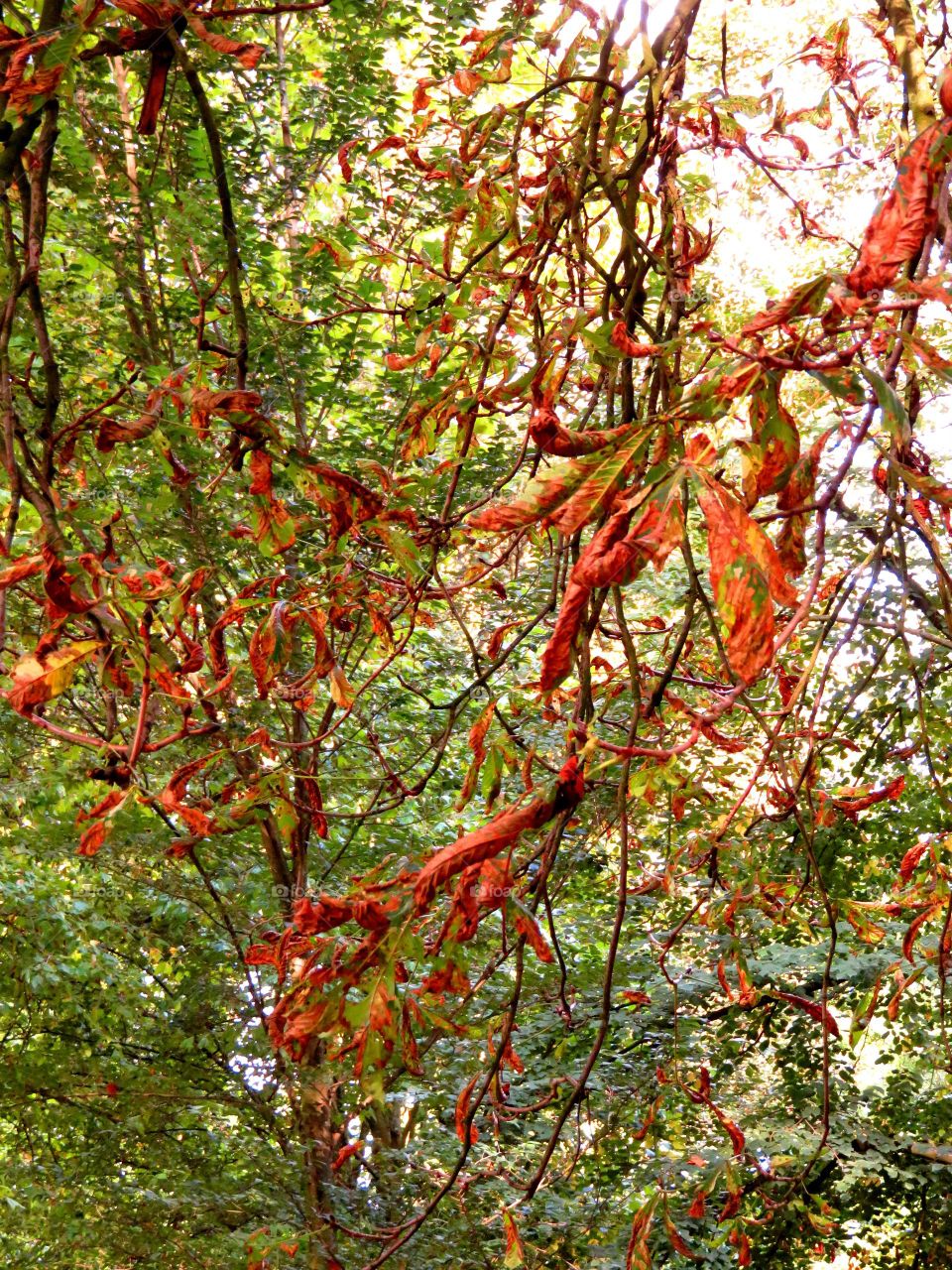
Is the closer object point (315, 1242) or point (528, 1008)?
point (315, 1242)

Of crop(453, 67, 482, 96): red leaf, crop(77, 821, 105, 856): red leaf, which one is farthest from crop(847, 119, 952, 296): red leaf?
crop(453, 67, 482, 96): red leaf

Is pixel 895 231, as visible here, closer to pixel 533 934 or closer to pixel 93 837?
pixel 533 934

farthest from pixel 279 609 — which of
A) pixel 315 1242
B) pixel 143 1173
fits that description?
pixel 143 1173

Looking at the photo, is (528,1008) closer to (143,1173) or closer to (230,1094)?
(230,1094)

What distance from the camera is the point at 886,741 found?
325cm

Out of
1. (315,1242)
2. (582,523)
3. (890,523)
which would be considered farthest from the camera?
(315,1242)

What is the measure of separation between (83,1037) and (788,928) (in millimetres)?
2202

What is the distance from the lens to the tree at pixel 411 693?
1255mm

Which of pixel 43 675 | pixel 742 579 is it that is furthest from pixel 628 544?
pixel 43 675

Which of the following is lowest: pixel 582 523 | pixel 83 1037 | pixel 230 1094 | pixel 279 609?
pixel 582 523

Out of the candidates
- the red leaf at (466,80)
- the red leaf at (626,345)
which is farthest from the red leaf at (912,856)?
the red leaf at (466,80)

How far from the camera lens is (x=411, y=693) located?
3301 millimetres

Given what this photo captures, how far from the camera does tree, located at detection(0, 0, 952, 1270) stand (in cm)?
125

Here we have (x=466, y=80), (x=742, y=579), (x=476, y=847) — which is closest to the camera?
(x=742, y=579)
